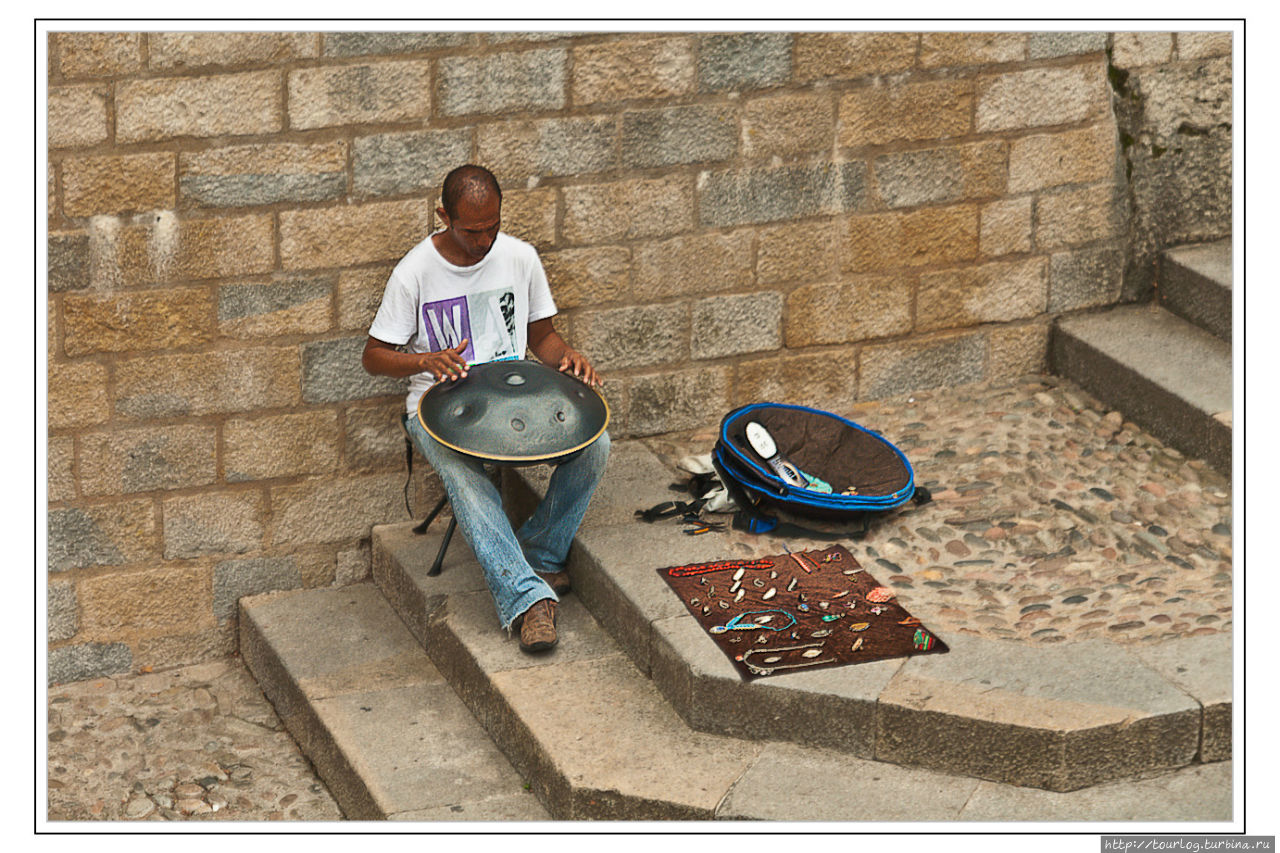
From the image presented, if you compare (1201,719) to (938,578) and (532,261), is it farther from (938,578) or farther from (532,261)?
(532,261)

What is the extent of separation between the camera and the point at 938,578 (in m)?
6.09

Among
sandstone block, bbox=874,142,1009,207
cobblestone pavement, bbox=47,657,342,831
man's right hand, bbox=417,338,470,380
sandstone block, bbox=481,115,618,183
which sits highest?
sandstone block, bbox=481,115,618,183

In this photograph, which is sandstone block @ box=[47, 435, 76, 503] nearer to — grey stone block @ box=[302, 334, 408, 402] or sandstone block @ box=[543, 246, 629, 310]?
grey stone block @ box=[302, 334, 408, 402]

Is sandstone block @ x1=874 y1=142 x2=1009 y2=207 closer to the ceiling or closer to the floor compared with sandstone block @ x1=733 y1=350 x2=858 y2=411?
closer to the ceiling

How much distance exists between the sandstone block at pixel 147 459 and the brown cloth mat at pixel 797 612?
1.73m

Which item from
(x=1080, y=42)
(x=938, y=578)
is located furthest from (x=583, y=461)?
(x=1080, y=42)

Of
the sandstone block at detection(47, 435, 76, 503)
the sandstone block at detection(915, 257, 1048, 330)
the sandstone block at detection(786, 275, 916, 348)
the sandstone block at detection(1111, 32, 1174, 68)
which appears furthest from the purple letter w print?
the sandstone block at detection(1111, 32, 1174, 68)

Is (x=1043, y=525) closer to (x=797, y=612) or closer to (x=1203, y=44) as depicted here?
(x=797, y=612)

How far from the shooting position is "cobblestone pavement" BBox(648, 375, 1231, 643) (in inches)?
231

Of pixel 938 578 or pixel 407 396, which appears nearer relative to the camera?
pixel 938 578

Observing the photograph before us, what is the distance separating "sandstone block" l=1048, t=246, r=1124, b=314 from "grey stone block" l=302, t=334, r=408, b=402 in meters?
2.67

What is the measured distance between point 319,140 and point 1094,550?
2950mm

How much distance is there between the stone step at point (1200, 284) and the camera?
7.27 m

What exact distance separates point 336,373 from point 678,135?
1.49 meters
